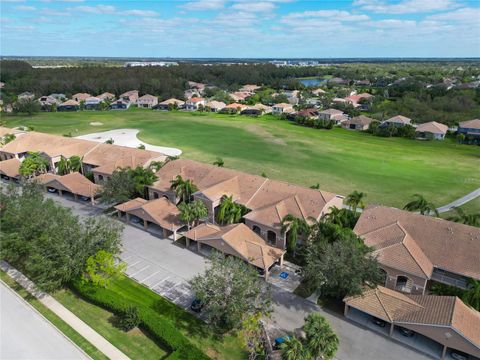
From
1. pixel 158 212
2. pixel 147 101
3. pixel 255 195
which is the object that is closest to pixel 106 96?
pixel 147 101

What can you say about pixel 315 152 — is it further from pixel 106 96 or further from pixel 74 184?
pixel 106 96

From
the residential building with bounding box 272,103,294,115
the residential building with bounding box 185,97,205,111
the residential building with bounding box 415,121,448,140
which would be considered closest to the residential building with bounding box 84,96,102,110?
the residential building with bounding box 185,97,205,111

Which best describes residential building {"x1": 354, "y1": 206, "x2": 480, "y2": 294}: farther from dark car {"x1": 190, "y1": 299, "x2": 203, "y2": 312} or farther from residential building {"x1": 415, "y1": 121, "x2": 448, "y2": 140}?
residential building {"x1": 415, "y1": 121, "x2": 448, "y2": 140}

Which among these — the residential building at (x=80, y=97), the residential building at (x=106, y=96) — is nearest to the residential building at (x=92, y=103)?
the residential building at (x=80, y=97)

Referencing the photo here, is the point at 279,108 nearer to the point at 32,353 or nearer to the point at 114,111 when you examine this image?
the point at 114,111

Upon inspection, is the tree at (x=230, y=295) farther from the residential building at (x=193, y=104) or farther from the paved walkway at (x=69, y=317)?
the residential building at (x=193, y=104)

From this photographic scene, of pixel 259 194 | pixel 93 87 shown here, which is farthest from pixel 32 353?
pixel 93 87
